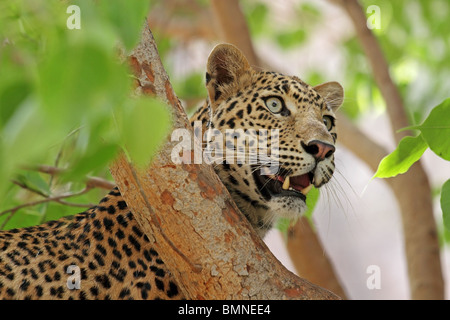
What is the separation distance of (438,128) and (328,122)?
1.43 m

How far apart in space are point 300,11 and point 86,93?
784 cm

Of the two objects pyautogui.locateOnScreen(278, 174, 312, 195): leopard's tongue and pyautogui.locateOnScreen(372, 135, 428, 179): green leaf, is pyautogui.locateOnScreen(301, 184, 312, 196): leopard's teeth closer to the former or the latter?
pyautogui.locateOnScreen(278, 174, 312, 195): leopard's tongue

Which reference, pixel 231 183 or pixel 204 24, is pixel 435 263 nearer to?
pixel 231 183

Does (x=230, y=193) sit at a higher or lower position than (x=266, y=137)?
lower

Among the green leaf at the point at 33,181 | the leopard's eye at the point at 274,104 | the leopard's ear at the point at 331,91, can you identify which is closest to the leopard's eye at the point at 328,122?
the leopard's eye at the point at 274,104

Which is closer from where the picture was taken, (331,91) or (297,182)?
(297,182)

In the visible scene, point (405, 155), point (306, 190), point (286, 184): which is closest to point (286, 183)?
point (286, 184)

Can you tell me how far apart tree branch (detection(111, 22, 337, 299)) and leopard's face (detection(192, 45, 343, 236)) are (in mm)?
815

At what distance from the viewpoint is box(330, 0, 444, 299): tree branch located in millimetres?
5477

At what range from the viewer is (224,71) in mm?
4207

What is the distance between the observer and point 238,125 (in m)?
3.90

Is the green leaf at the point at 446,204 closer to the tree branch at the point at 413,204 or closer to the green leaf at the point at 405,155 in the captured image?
the green leaf at the point at 405,155

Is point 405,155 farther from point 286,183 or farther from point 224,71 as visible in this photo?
point 224,71

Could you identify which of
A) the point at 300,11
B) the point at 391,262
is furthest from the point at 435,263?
the point at 391,262
